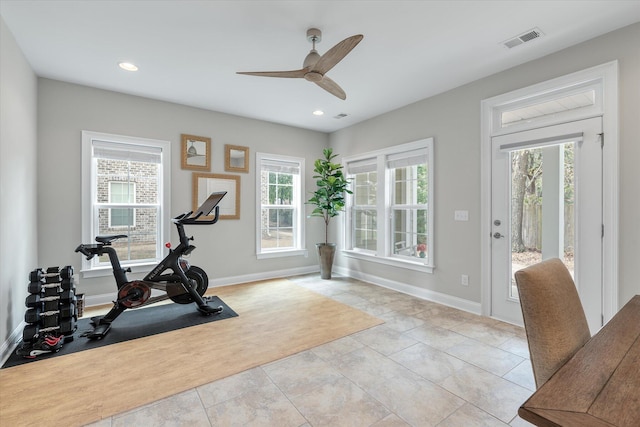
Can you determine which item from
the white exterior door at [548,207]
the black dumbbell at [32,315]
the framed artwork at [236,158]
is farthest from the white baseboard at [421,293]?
the black dumbbell at [32,315]

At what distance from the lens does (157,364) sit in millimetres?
2314

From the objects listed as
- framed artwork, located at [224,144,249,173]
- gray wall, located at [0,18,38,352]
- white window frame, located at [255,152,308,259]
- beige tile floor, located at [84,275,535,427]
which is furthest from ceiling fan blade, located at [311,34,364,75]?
white window frame, located at [255,152,308,259]

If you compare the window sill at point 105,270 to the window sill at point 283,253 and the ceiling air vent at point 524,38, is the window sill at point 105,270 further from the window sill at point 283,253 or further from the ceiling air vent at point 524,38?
the ceiling air vent at point 524,38

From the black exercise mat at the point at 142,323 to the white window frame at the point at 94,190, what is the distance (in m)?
0.68

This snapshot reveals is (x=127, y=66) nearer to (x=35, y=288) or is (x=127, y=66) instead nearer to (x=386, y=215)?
(x=35, y=288)

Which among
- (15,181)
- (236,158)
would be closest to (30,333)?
(15,181)

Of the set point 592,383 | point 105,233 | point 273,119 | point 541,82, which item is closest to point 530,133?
point 541,82

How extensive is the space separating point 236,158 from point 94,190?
Result: 1.89 meters

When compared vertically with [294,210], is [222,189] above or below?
above

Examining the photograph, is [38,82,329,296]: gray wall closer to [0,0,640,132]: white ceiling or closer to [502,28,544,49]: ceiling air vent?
[0,0,640,132]: white ceiling

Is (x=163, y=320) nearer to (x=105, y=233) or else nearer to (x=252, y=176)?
(x=105, y=233)

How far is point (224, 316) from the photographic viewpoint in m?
3.30

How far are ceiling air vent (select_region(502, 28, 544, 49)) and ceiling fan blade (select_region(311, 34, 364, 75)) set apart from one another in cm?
157

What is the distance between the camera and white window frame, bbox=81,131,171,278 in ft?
11.7
